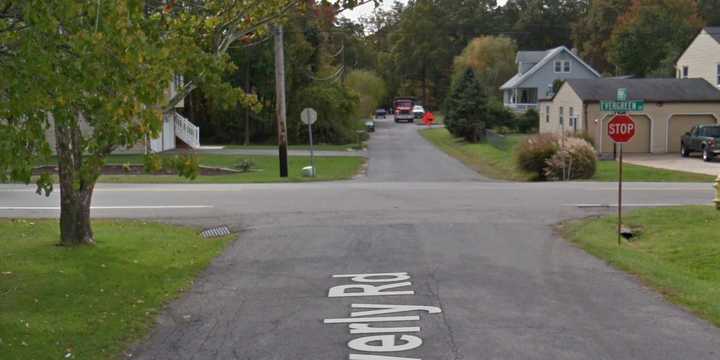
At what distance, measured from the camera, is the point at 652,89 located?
46500mm

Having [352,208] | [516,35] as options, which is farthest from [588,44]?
[352,208]

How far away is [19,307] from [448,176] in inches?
1040

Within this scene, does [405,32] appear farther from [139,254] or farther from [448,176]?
[139,254]

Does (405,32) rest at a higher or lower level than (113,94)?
higher

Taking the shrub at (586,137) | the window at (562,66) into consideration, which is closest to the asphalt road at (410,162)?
the shrub at (586,137)

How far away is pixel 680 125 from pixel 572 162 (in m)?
16.8

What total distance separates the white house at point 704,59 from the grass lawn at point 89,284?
40.0 metres

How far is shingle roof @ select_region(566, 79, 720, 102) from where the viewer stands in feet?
149

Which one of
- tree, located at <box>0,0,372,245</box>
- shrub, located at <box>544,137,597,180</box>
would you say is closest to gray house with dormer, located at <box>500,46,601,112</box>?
shrub, located at <box>544,137,597,180</box>

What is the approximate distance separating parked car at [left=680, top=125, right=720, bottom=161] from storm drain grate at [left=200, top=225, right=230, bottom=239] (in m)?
28.9

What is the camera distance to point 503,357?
7523mm

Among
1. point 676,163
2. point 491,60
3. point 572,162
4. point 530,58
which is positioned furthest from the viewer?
point 491,60

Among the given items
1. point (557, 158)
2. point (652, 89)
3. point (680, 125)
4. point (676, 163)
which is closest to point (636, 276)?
point (557, 158)

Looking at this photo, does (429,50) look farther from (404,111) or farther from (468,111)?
(468,111)
